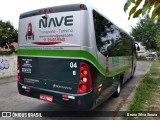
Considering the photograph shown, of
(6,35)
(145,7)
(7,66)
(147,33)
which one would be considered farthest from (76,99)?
(147,33)

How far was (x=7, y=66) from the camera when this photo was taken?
15.2m

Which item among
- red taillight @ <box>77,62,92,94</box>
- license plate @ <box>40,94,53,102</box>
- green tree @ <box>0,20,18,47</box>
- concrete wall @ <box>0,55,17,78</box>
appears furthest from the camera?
green tree @ <box>0,20,18,47</box>

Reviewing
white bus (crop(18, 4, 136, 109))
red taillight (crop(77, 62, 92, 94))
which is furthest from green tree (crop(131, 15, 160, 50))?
red taillight (crop(77, 62, 92, 94))

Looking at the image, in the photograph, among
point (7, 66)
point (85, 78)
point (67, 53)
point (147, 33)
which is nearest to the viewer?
point (85, 78)

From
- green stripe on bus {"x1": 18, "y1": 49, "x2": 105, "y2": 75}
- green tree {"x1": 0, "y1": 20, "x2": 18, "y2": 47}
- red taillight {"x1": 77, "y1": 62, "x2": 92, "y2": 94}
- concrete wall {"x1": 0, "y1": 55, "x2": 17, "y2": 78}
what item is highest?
green tree {"x1": 0, "y1": 20, "x2": 18, "y2": 47}

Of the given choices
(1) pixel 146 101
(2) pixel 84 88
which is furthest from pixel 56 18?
(1) pixel 146 101

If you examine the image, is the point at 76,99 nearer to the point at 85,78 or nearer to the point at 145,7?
the point at 85,78

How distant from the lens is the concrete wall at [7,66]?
48.5 feet

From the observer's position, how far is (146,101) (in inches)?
321

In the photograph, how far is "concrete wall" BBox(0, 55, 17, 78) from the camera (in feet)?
48.5

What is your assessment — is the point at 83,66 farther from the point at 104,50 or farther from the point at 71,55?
the point at 104,50

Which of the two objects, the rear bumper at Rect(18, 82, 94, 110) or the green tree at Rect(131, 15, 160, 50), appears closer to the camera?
the rear bumper at Rect(18, 82, 94, 110)

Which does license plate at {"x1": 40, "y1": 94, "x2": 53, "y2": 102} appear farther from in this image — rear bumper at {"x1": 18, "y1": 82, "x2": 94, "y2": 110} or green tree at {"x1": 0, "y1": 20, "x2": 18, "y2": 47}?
green tree at {"x1": 0, "y1": 20, "x2": 18, "y2": 47}

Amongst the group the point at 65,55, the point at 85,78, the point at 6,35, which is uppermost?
the point at 6,35
